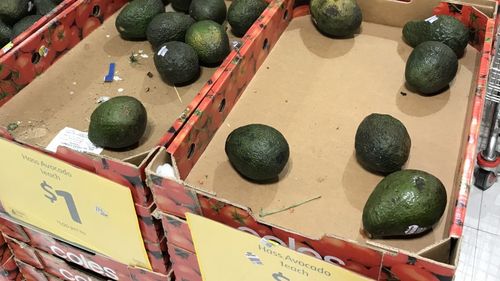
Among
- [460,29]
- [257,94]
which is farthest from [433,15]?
[257,94]

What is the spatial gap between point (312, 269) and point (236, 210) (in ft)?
0.55

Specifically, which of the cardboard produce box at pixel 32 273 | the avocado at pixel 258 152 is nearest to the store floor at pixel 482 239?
the avocado at pixel 258 152

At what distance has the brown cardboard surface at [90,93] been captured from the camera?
1337mm

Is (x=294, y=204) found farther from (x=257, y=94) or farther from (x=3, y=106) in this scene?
(x=3, y=106)

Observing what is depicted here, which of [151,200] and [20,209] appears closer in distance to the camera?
[151,200]

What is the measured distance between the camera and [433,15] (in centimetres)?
151

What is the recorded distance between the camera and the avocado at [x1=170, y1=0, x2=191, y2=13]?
5.51ft

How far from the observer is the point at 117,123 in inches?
47.5

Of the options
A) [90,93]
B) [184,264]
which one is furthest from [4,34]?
[184,264]

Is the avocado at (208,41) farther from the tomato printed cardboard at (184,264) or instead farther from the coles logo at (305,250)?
the coles logo at (305,250)

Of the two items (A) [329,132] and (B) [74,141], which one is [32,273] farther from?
(A) [329,132]

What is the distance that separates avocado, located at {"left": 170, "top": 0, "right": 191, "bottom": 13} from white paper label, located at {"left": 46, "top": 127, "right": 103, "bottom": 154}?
1.99ft

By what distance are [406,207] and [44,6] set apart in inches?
52.6

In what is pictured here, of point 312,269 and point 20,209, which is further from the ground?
point 312,269
